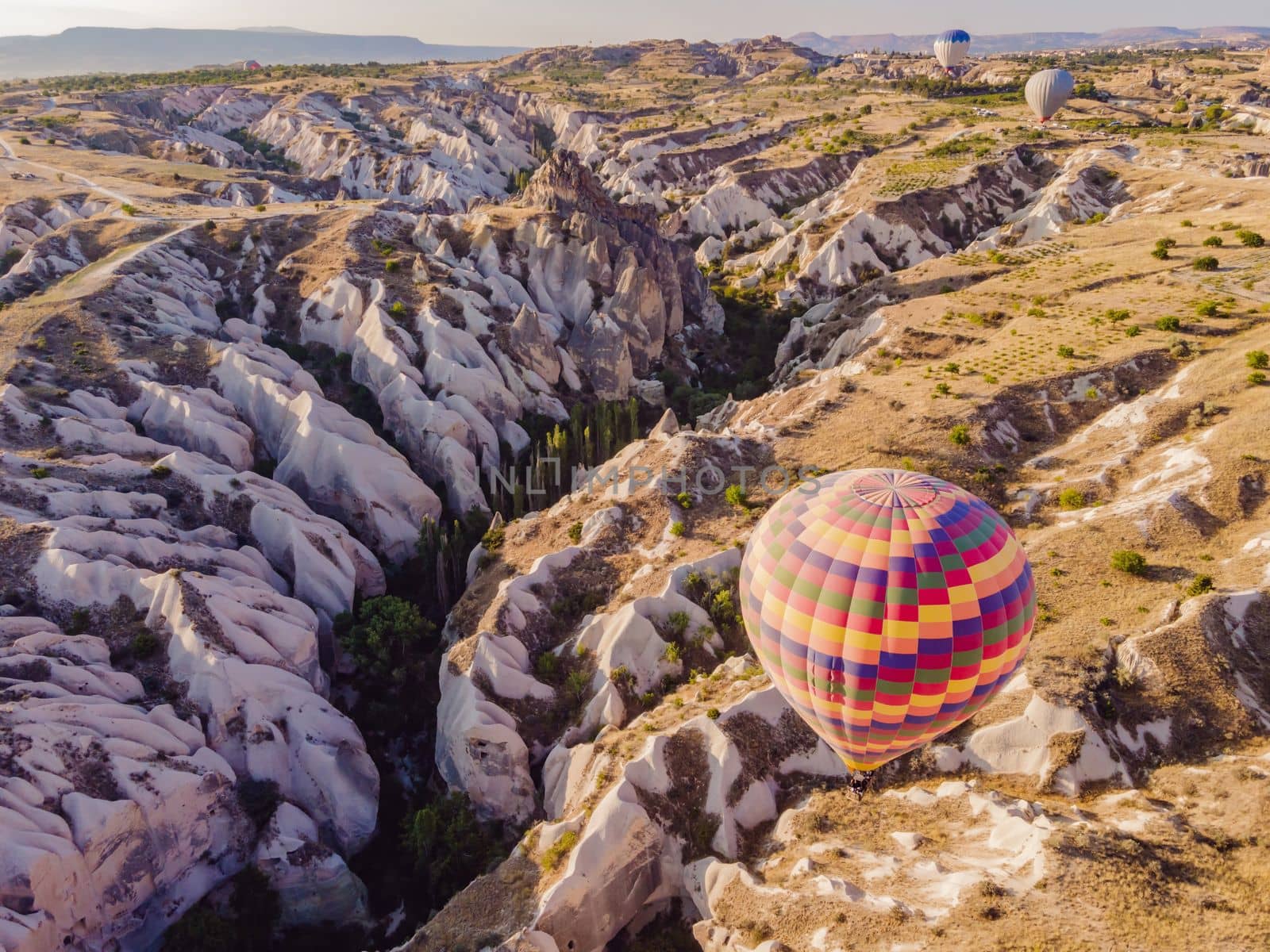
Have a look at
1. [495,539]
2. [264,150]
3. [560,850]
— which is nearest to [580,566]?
[495,539]

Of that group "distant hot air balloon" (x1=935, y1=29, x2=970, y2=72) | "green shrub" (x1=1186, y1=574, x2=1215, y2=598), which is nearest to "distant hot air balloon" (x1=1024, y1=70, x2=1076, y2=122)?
"distant hot air balloon" (x1=935, y1=29, x2=970, y2=72)

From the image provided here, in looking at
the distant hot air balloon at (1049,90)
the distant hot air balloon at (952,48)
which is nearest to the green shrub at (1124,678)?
the distant hot air balloon at (1049,90)

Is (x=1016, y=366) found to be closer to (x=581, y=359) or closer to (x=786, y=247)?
(x=581, y=359)

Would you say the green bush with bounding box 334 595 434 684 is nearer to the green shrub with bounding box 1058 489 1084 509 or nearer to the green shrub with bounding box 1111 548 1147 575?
the green shrub with bounding box 1058 489 1084 509

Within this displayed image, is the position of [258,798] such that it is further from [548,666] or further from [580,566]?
[580,566]

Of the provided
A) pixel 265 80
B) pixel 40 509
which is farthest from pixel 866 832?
pixel 265 80

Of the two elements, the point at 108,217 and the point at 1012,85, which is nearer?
the point at 108,217
